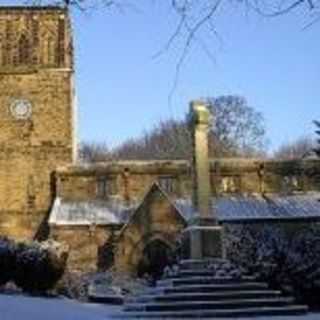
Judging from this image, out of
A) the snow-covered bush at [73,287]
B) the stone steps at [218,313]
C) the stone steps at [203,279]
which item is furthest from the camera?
the snow-covered bush at [73,287]

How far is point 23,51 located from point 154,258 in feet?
54.7

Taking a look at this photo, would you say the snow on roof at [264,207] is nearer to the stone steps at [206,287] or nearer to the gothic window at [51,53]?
the gothic window at [51,53]

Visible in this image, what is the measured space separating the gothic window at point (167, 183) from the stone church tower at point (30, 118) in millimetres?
5657

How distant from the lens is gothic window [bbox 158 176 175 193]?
49.9 meters

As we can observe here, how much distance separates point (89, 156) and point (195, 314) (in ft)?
209

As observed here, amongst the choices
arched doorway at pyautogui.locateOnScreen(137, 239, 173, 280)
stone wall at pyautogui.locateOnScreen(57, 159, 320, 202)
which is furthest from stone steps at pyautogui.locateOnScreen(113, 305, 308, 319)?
stone wall at pyautogui.locateOnScreen(57, 159, 320, 202)

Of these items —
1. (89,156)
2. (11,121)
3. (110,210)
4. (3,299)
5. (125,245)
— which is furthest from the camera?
(89,156)

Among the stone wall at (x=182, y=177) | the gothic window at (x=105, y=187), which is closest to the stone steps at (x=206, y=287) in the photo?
the stone wall at (x=182, y=177)

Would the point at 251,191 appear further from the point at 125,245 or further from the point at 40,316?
the point at 40,316

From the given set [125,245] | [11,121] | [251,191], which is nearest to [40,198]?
[11,121]

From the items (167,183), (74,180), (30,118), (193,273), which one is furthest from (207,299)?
(30,118)

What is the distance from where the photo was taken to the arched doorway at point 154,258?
4209 centimetres

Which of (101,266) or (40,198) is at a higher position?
(40,198)

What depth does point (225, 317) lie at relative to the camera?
17.7m
